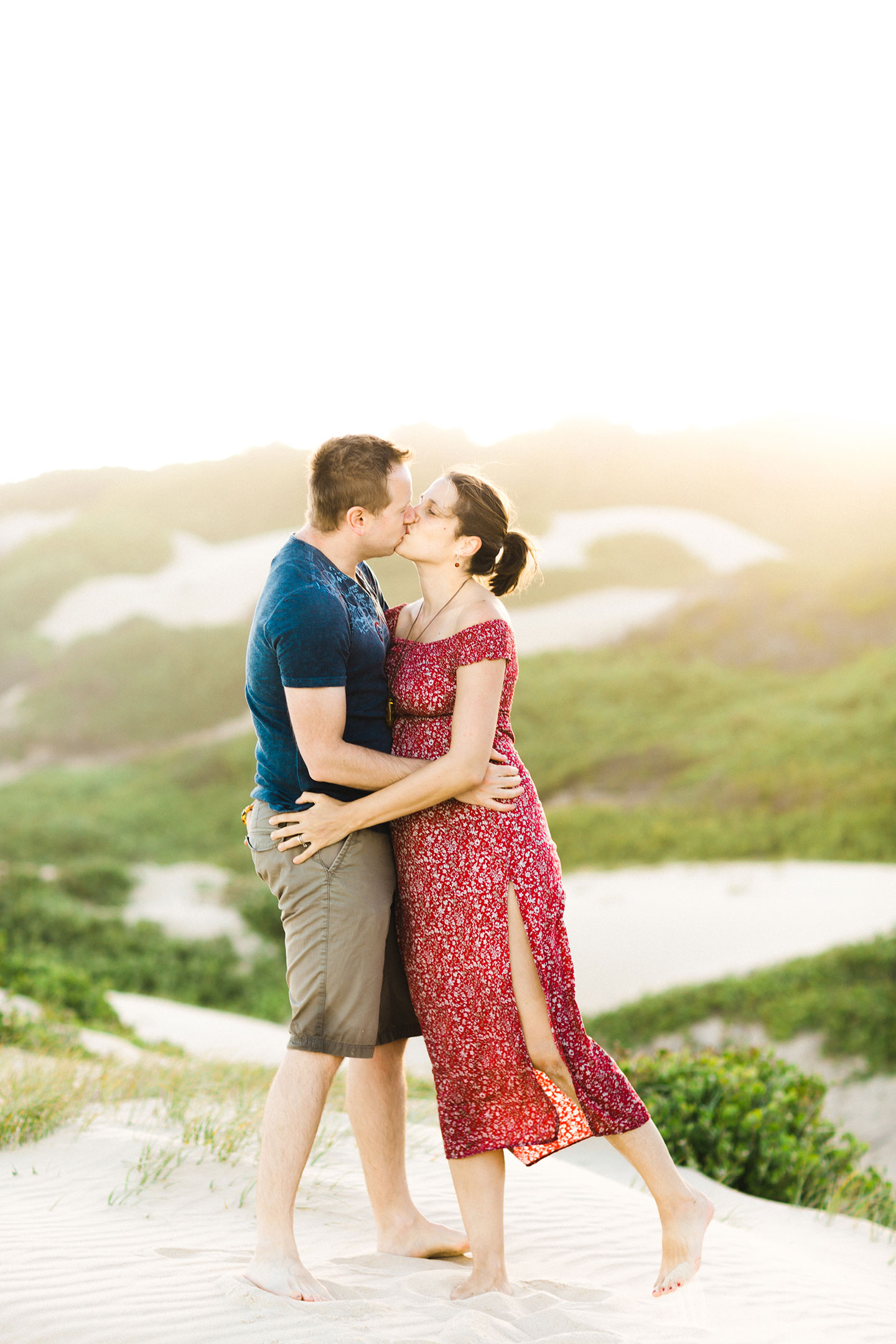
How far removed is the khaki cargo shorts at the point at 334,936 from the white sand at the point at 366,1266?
0.68 metres

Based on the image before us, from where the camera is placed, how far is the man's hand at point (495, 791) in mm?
3135

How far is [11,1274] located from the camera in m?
2.86

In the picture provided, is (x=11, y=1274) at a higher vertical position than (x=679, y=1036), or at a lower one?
higher

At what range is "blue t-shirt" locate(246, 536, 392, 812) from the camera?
294 centimetres

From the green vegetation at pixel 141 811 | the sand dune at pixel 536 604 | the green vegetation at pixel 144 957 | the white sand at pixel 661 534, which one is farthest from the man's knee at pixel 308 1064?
the white sand at pixel 661 534

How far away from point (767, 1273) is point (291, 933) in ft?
6.87

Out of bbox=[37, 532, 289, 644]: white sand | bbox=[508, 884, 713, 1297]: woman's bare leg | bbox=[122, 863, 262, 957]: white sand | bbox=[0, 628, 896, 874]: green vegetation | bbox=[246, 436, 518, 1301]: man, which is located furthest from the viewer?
bbox=[37, 532, 289, 644]: white sand

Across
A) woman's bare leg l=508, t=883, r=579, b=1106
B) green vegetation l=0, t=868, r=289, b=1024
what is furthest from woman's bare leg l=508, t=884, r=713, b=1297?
green vegetation l=0, t=868, r=289, b=1024

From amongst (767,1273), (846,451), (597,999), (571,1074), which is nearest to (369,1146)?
(571,1074)

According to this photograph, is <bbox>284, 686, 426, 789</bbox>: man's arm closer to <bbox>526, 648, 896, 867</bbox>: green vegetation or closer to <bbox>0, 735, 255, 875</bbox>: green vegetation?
<bbox>526, 648, 896, 867</bbox>: green vegetation

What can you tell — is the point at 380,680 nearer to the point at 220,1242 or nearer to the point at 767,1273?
the point at 220,1242

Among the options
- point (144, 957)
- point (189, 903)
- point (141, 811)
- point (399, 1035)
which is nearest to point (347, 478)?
point (399, 1035)

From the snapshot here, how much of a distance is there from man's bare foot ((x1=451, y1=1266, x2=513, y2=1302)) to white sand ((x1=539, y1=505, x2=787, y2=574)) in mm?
26351

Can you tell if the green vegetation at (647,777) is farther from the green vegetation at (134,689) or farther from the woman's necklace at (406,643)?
the woman's necklace at (406,643)
